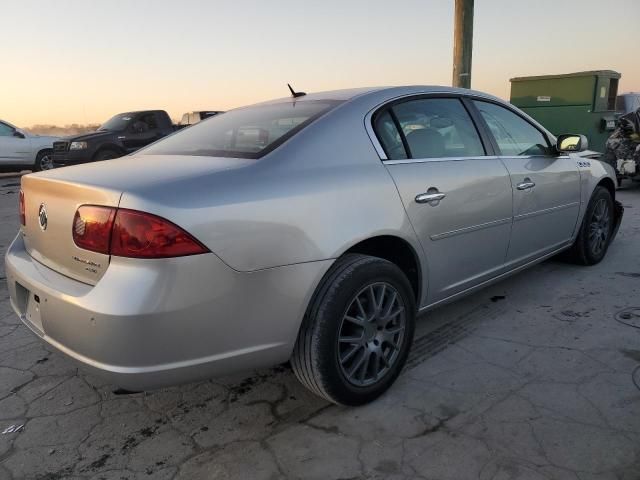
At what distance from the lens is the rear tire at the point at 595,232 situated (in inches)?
165

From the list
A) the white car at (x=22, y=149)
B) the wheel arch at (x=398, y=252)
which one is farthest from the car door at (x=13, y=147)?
the wheel arch at (x=398, y=252)

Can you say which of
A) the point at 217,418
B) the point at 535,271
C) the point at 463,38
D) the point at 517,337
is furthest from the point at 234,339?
the point at 463,38

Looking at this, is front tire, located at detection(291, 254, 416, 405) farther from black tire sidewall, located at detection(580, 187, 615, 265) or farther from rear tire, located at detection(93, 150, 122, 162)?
rear tire, located at detection(93, 150, 122, 162)

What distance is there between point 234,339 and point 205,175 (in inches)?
25.1

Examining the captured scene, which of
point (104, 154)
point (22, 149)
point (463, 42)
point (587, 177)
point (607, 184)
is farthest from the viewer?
point (22, 149)

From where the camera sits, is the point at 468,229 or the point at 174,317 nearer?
the point at 174,317

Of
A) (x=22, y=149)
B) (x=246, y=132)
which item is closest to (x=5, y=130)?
(x=22, y=149)

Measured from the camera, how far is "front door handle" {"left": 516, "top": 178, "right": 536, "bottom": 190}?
10.6 feet

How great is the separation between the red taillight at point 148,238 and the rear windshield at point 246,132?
56 cm

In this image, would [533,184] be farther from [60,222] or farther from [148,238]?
[60,222]

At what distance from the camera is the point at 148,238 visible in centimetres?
172

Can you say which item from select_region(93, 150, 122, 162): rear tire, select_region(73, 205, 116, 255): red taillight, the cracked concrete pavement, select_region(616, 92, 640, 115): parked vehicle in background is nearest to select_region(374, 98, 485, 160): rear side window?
the cracked concrete pavement

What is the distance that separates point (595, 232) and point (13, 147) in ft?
43.1

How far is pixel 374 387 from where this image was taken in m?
2.39
